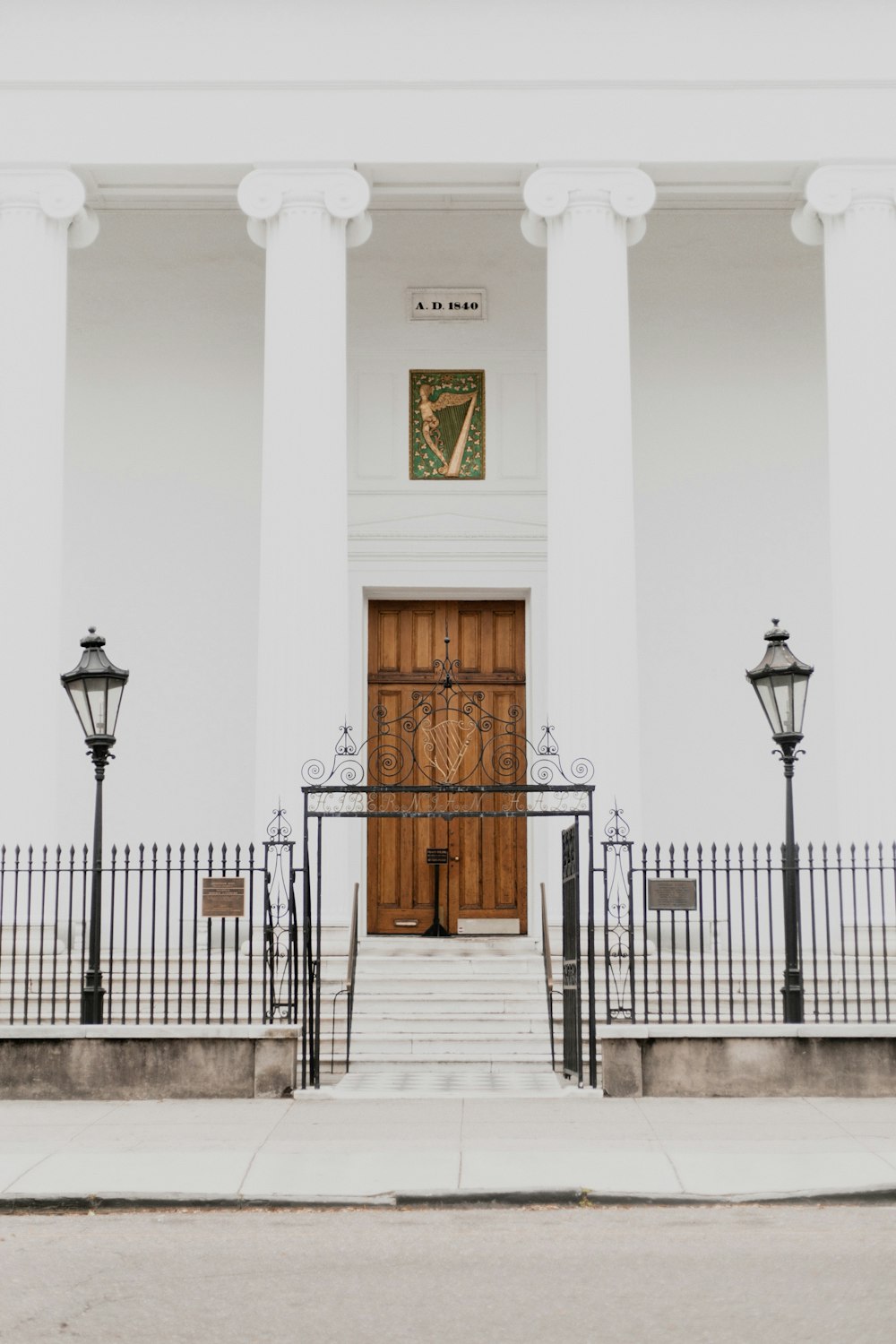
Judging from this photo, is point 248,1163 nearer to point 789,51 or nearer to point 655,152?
point 655,152

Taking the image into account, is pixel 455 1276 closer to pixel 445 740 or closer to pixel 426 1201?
pixel 426 1201

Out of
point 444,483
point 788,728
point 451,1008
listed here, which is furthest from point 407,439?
point 788,728

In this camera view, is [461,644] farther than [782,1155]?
Yes

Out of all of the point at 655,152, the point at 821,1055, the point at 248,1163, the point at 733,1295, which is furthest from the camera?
the point at 655,152

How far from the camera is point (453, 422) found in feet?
67.4

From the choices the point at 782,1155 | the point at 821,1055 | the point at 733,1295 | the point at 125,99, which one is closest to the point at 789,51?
the point at 125,99

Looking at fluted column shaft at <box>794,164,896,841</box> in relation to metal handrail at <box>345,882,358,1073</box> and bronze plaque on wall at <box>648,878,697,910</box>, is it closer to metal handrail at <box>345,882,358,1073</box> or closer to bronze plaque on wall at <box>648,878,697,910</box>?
bronze plaque on wall at <box>648,878,697,910</box>

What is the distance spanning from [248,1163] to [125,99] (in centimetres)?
1213

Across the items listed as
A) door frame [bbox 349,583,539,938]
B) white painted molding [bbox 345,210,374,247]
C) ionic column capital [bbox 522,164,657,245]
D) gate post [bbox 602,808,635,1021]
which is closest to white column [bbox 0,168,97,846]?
white painted molding [bbox 345,210,374,247]

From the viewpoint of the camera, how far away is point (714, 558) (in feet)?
67.2

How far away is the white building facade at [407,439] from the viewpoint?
1680cm

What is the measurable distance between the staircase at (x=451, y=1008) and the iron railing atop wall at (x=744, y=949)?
782mm

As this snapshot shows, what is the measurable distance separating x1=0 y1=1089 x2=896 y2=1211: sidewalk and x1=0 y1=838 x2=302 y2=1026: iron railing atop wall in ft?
4.07

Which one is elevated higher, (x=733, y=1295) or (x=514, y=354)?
(x=514, y=354)
